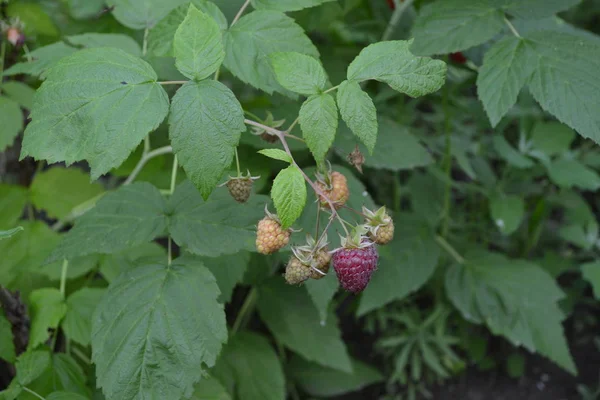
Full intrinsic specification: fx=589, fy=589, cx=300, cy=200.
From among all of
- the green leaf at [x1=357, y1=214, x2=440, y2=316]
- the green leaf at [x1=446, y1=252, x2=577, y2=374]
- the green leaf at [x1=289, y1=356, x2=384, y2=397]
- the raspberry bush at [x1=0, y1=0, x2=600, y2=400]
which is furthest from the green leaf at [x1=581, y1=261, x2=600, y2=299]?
the green leaf at [x1=289, y1=356, x2=384, y2=397]

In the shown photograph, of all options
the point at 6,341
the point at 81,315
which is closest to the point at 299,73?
the point at 81,315

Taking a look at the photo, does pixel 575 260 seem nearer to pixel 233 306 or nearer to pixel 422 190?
pixel 422 190

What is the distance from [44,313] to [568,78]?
117cm

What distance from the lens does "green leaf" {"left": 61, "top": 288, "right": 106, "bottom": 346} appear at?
1.19 m

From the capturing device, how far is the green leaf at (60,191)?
1.62 metres

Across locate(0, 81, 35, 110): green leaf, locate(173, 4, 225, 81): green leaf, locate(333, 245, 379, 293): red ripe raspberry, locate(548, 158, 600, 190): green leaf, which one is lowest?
locate(548, 158, 600, 190): green leaf

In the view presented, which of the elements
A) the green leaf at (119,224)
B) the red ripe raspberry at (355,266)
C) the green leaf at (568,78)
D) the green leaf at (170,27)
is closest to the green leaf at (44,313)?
the green leaf at (119,224)

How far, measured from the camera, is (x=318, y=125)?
0.87m

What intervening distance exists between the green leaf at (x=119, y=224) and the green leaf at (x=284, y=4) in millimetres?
413

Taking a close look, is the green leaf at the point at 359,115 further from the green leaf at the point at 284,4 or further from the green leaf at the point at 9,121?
the green leaf at the point at 9,121

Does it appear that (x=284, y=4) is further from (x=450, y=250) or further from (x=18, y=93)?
(x=450, y=250)

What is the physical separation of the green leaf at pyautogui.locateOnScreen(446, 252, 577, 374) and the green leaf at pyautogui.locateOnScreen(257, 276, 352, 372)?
1.26 ft

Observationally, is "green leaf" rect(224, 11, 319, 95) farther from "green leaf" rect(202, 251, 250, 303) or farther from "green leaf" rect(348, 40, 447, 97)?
"green leaf" rect(202, 251, 250, 303)

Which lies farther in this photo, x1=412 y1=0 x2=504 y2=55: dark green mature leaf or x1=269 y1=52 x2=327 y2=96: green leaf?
x1=412 y1=0 x2=504 y2=55: dark green mature leaf
